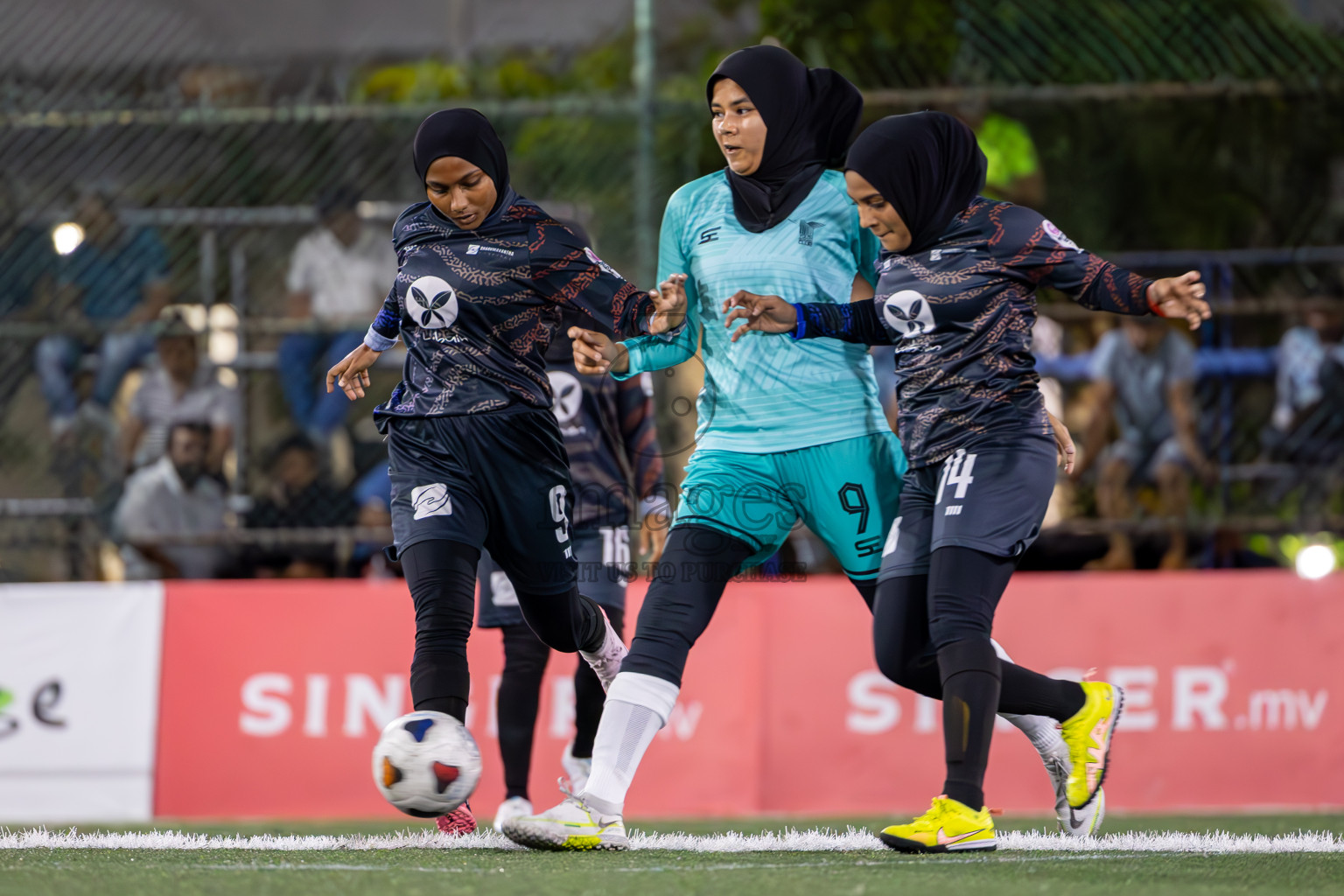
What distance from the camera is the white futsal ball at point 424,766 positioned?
3826 mm

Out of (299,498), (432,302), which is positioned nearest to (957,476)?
(432,302)

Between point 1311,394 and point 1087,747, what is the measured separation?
3.63 m

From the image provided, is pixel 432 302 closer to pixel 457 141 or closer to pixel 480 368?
pixel 480 368

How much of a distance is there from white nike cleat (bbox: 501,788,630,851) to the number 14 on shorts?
1202mm

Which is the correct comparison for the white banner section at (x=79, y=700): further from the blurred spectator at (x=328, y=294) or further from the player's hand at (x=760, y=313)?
the player's hand at (x=760, y=313)

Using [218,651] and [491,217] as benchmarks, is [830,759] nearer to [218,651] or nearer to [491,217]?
[218,651]

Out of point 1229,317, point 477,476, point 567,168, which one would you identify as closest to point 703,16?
point 567,168

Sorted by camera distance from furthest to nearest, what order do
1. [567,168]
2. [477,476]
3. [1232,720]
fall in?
[567,168]
[1232,720]
[477,476]

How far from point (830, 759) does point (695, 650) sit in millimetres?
797

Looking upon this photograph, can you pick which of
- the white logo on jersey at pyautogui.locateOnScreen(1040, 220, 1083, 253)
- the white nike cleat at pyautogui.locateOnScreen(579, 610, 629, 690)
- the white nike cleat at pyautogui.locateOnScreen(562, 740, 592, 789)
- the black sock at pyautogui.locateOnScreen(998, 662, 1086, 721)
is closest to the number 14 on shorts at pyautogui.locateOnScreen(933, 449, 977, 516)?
the black sock at pyautogui.locateOnScreen(998, 662, 1086, 721)

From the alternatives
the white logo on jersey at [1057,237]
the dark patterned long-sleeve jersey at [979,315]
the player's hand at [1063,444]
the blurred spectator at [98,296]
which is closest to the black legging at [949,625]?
the dark patterned long-sleeve jersey at [979,315]

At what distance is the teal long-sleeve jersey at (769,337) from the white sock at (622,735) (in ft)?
2.41

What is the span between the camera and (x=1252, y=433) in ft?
24.2

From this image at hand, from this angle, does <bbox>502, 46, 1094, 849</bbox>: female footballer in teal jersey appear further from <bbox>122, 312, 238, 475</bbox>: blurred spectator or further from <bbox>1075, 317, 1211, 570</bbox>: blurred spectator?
<bbox>122, 312, 238, 475</bbox>: blurred spectator
